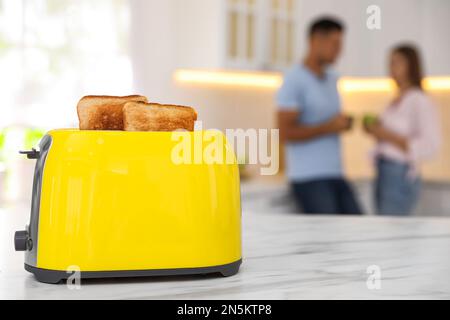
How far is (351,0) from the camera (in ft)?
12.7

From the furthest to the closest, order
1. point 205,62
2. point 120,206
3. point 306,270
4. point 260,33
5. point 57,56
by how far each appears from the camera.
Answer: point 260,33 → point 205,62 → point 57,56 → point 306,270 → point 120,206

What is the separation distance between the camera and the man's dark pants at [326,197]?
8.81ft

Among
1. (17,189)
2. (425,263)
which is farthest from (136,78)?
(425,263)

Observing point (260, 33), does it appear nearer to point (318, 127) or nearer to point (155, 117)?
point (318, 127)

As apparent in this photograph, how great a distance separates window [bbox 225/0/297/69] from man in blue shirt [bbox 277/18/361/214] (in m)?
0.71

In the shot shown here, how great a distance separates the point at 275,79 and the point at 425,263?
309 centimetres

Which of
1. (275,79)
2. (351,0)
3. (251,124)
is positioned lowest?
(251,124)

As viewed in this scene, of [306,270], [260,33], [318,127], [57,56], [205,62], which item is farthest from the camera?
[260,33]

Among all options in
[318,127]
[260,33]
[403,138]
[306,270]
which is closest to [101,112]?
[306,270]

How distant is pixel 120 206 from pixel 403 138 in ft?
8.26

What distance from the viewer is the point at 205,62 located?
3375mm

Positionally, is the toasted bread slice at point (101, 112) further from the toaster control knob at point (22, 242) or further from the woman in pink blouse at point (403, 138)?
the woman in pink blouse at point (403, 138)

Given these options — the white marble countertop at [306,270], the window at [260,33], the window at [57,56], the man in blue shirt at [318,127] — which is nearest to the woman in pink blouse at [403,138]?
the man in blue shirt at [318,127]

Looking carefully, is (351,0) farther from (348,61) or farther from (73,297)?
(73,297)
